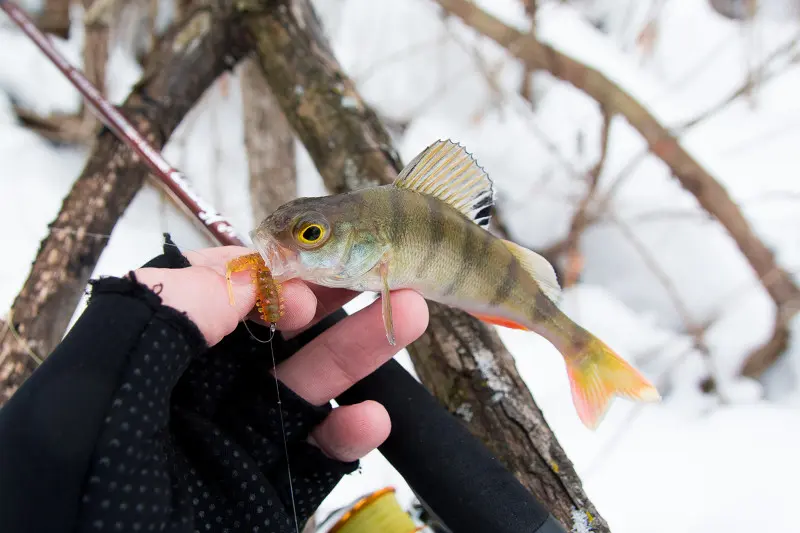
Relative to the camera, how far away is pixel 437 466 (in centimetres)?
110

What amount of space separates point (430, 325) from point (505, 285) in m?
0.32

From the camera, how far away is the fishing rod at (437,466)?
3.42ft

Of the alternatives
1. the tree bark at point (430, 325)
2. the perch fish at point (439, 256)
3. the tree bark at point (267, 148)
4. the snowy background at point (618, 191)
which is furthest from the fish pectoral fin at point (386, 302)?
the tree bark at point (267, 148)

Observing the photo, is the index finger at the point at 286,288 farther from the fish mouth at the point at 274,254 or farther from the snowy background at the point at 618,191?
the snowy background at the point at 618,191

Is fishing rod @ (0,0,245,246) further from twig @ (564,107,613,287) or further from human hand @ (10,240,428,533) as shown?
twig @ (564,107,613,287)

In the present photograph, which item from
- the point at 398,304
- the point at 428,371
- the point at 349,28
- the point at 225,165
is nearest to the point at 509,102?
the point at 349,28

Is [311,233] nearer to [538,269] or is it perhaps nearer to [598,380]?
[538,269]

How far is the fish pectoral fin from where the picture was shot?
965mm

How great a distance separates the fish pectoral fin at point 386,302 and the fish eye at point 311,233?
0.41ft

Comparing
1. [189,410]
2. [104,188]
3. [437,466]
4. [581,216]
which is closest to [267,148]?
[104,188]

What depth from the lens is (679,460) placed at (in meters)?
1.97

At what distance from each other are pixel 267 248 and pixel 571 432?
1.58m

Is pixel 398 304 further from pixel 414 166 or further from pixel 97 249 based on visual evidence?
pixel 97 249

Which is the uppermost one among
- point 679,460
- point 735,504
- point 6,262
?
point 6,262
